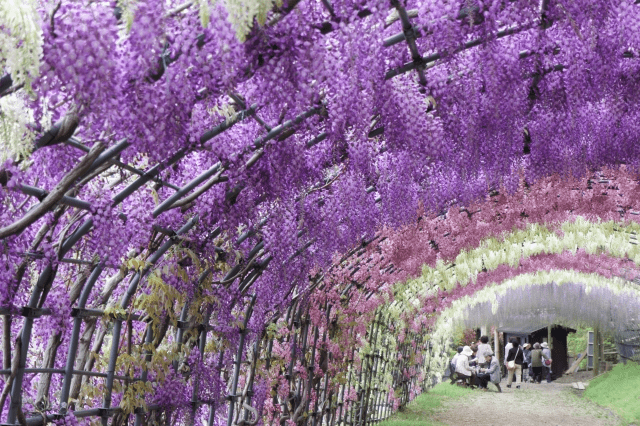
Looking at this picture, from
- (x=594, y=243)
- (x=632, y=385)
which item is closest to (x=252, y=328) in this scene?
(x=594, y=243)

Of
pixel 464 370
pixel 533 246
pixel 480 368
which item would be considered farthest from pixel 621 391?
pixel 533 246

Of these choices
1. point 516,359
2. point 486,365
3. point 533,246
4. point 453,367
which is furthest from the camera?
point 516,359

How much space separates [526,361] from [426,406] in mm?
8027

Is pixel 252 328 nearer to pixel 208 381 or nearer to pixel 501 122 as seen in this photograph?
pixel 208 381

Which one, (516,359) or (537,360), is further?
(516,359)

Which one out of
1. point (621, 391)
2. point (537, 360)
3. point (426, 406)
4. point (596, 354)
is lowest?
point (426, 406)

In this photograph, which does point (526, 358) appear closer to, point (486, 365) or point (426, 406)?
point (486, 365)

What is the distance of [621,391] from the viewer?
14.9 meters

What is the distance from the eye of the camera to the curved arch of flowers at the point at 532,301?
14.0 m

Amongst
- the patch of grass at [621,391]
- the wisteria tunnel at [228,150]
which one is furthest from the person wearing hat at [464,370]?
the wisteria tunnel at [228,150]

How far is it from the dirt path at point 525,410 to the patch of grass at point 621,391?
0.70 feet

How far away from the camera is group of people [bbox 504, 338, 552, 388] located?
18781mm

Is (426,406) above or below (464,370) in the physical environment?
below

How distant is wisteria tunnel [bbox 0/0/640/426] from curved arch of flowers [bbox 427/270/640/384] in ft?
26.6
